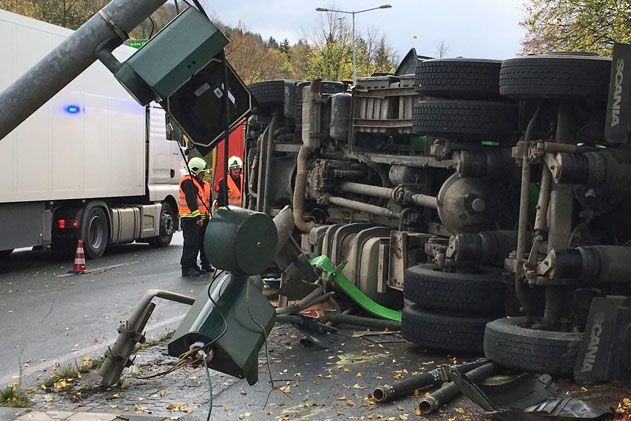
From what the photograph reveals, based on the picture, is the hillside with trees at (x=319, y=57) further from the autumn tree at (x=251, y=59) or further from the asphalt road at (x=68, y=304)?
the asphalt road at (x=68, y=304)

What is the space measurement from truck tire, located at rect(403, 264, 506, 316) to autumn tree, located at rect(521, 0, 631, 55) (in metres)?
17.8

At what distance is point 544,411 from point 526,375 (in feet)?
2.57

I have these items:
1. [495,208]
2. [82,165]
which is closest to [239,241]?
[495,208]

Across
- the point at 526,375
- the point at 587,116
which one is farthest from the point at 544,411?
the point at 587,116

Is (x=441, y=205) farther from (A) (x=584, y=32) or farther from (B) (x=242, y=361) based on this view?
(A) (x=584, y=32)

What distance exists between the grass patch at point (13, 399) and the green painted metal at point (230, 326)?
1583 millimetres

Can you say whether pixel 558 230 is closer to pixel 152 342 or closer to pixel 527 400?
pixel 527 400

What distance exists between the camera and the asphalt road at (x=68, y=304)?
8.30m

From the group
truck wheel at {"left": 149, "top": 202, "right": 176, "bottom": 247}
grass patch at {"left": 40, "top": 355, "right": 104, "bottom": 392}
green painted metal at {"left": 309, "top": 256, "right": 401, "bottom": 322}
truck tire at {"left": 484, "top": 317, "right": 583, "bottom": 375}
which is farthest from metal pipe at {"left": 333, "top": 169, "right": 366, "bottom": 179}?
truck wheel at {"left": 149, "top": 202, "right": 176, "bottom": 247}

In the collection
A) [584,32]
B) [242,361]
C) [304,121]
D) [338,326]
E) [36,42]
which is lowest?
[338,326]

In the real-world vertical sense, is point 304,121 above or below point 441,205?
above

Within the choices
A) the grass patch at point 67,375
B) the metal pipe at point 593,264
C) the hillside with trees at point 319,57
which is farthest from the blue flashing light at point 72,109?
the hillside with trees at point 319,57

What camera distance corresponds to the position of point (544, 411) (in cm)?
539

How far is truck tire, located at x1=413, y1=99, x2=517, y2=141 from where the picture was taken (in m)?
7.50
